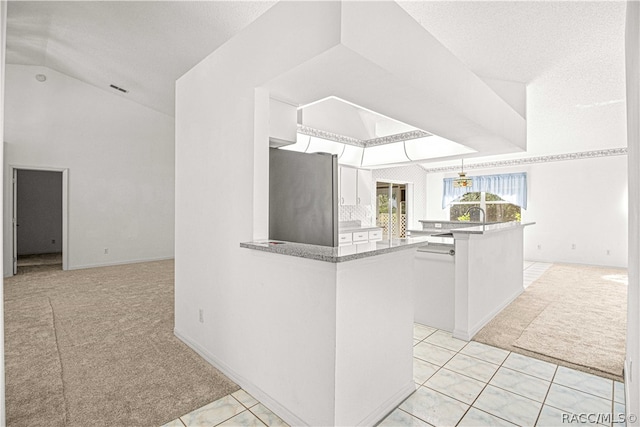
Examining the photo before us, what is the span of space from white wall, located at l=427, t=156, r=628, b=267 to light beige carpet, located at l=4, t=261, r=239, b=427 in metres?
7.53

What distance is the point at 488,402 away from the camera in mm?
2006

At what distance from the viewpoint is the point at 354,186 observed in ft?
19.9

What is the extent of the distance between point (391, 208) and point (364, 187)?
2.11 meters

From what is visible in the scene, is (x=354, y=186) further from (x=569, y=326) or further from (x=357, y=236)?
(x=569, y=326)

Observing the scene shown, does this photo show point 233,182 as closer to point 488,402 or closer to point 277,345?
point 277,345

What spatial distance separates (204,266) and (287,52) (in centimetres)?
161

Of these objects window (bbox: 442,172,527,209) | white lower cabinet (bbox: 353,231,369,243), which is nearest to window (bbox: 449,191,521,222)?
window (bbox: 442,172,527,209)

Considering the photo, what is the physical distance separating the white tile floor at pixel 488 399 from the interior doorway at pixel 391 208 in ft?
17.7

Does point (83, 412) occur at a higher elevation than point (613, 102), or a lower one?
lower

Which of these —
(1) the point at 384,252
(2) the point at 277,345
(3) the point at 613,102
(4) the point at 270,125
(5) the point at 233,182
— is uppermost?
(3) the point at 613,102

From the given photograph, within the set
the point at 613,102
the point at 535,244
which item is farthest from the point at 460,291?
the point at 535,244

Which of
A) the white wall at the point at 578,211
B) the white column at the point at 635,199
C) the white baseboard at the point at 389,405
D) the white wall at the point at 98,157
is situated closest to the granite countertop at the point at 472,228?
the white column at the point at 635,199

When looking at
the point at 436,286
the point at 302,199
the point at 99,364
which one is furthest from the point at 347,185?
the point at 99,364

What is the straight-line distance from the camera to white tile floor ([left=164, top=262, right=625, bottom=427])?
1.85m
